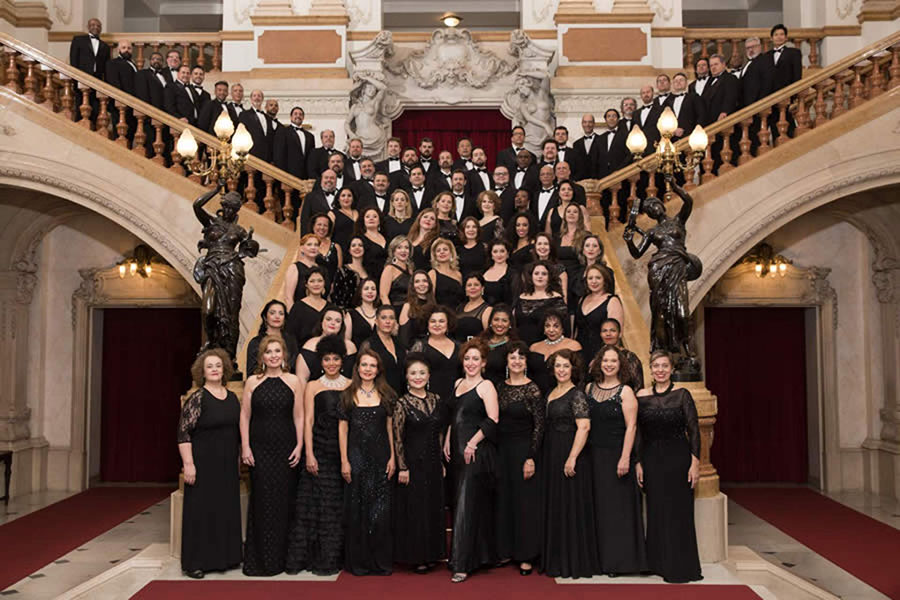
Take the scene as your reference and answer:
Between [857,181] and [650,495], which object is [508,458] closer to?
[650,495]

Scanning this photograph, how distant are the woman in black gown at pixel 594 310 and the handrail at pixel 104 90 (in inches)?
139

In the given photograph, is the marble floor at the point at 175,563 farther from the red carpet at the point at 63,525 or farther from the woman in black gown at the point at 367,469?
the woman in black gown at the point at 367,469

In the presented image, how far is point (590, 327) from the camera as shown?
6.38 meters

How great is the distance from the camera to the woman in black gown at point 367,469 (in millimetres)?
5355

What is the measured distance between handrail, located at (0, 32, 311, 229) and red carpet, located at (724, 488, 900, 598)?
594 cm

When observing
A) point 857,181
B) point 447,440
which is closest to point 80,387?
point 447,440

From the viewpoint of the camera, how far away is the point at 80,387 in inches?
459

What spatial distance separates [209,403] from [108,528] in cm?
468

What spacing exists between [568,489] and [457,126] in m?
8.03

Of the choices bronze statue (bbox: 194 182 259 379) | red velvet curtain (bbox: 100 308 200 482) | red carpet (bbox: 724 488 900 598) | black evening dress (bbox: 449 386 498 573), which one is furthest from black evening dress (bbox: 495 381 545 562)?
red velvet curtain (bbox: 100 308 200 482)

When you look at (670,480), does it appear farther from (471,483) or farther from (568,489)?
(471,483)

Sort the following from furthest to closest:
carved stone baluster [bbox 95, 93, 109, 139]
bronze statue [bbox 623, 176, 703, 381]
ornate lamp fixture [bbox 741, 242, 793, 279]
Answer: ornate lamp fixture [bbox 741, 242, 793, 279] < carved stone baluster [bbox 95, 93, 109, 139] < bronze statue [bbox 623, 176, 703, 381]

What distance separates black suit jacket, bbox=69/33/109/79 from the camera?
34.2ft

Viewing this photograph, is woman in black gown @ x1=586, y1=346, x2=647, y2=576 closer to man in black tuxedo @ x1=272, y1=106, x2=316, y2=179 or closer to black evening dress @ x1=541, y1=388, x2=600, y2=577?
black evening dress @ x1=541, y1=388, x2=600, y2=577
